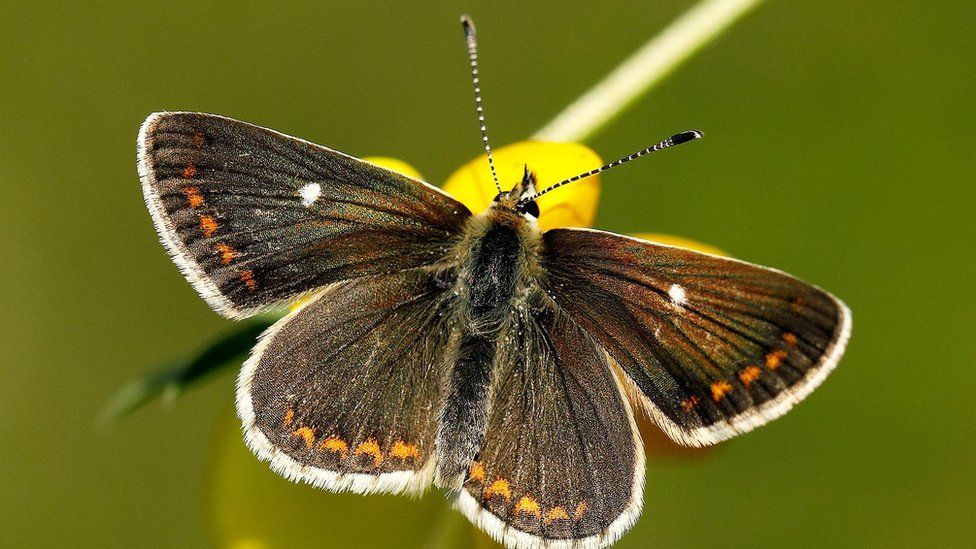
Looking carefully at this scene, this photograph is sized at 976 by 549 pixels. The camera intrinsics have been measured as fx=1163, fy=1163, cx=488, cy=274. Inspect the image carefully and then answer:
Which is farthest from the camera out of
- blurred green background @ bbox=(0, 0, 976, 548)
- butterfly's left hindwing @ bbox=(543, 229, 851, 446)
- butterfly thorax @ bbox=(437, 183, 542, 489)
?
blurred green background @ bbox=(0, 0, 976, 548)

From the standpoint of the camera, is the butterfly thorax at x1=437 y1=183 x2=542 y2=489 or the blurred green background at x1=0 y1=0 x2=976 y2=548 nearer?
the butterfly thorax at x1=437 y1=183 x2=542 y2=489

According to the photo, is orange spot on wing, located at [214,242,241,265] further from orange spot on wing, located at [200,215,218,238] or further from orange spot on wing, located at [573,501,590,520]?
orange spot on wing, located at [573,501,590,520]

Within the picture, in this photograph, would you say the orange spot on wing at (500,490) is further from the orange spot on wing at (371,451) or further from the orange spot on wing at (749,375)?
the orange spot on wing at (749,375)

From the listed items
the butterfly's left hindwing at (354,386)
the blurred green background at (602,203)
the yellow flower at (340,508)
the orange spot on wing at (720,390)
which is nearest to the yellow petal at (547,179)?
the yellow flower at (340,508)

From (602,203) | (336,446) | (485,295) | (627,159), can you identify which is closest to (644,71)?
(627,159)

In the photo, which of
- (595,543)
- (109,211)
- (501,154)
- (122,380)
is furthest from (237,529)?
(109,211)

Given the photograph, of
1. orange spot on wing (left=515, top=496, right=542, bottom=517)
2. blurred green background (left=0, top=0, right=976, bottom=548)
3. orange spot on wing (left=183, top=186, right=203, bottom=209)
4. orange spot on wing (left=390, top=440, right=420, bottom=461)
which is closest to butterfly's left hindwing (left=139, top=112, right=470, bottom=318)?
orange spot on wing (left=183, top=186, right=203, bottom=209)

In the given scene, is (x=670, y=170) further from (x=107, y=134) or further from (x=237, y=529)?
(x=237, y=529)
